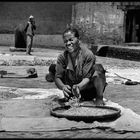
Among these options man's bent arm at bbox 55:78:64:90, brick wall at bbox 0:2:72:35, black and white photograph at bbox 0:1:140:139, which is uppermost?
brick wall at bbox 0:2:72:35

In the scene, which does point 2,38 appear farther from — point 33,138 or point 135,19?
point 33,138

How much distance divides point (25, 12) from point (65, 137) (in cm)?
2093

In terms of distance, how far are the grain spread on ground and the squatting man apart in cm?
30

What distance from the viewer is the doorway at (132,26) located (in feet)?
75.7

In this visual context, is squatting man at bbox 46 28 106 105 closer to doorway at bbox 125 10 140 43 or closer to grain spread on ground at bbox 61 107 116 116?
grain spread on ground at bbox 61 107 116 116

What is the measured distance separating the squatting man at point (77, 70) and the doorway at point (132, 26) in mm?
17346

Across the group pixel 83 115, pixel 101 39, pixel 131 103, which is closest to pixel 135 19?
pixel 101 39

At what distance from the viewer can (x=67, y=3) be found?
81.6ft

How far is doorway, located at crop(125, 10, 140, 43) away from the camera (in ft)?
75.7

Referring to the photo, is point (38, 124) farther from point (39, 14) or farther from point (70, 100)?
point (39, 14)

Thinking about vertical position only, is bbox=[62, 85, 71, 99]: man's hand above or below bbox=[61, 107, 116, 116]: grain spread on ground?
above

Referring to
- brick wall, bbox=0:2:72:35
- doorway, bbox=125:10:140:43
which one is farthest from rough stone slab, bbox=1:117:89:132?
brick wall, bbox=0:2:72:35

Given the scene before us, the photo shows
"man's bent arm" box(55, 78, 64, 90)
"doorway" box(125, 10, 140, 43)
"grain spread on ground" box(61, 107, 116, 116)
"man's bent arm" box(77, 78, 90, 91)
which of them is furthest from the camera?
"doorway" box(125, 10, 140, 43)

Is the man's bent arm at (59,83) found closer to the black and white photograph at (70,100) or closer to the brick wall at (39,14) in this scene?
the black and white photograph at (70,100)
